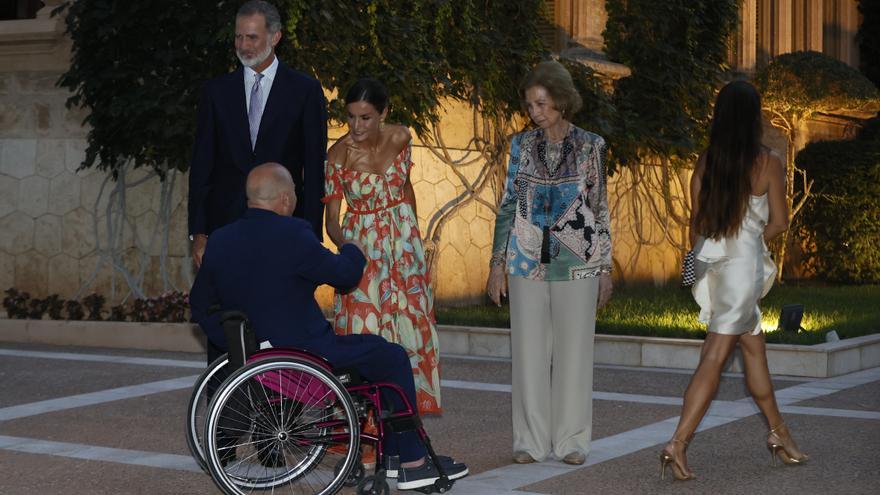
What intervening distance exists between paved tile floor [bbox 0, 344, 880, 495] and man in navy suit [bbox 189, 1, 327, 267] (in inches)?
47.0

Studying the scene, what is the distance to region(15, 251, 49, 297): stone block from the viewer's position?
538 inches

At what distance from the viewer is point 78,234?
13.5m

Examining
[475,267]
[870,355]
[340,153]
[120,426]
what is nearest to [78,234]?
[475,267]

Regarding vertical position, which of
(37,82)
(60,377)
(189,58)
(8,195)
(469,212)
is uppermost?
(189,58)

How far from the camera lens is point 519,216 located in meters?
6.70

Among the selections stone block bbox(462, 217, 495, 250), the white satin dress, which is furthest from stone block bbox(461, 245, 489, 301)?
the white satin dress

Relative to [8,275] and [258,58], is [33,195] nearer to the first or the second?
[8,275]

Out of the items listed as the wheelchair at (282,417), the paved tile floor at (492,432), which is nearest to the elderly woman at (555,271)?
the paved tile floor at (492,432)

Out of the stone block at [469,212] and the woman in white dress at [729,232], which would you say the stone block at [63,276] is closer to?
the stone block at [469,212]

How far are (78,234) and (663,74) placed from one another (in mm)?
7349

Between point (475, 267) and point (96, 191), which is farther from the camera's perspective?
point (475, 267)

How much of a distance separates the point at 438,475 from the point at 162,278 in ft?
25.7

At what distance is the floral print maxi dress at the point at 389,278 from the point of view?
671 cm

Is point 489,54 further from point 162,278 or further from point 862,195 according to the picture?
point 862,195
